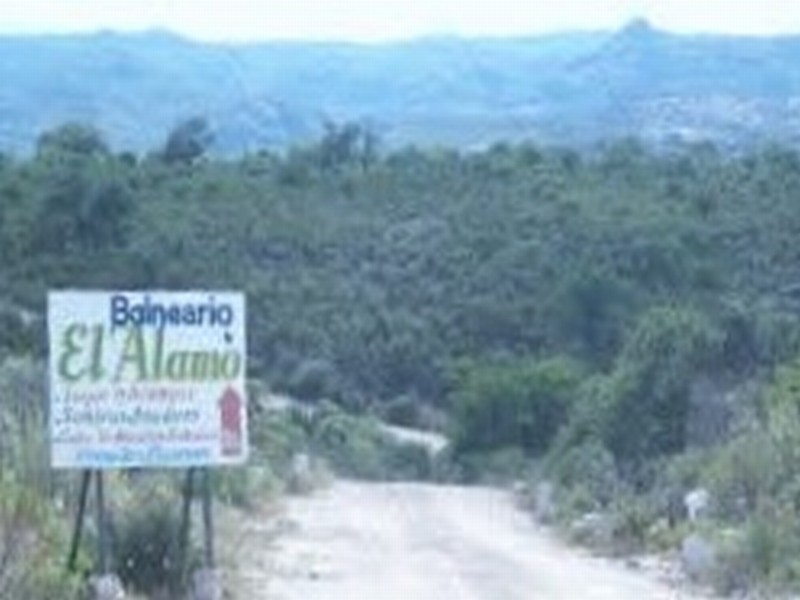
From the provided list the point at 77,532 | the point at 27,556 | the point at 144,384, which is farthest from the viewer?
the point at 144,384

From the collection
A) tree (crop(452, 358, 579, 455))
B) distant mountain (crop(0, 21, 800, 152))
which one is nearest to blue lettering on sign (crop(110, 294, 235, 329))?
tree (crop(452, 358, 579, 455))

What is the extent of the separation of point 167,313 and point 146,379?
0.48 m

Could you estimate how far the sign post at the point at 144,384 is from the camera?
1680 centimetres

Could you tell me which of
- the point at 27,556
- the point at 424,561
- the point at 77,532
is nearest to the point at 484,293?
the point at 424,561

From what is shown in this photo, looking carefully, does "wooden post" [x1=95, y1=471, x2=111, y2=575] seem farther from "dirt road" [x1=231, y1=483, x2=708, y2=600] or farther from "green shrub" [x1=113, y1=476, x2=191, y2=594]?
"dirt road" [x1=231, y1=483, x2=708, y2=600]

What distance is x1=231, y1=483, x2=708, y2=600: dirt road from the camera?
20.0 metres

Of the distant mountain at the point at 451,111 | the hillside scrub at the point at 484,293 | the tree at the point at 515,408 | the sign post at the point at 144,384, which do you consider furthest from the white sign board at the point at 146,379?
the distant mountain at the point at 451,111

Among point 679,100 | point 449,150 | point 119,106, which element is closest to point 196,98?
point 119,106

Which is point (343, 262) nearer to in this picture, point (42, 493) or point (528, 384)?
point (528, 384)

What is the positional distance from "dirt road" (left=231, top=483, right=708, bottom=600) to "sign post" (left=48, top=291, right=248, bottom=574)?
2.11 meters

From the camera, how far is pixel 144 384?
17141mm

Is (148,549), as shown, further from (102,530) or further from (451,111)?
(451,111)

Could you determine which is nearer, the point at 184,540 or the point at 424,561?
the point at 184,540

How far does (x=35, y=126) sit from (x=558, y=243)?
85536 mm
